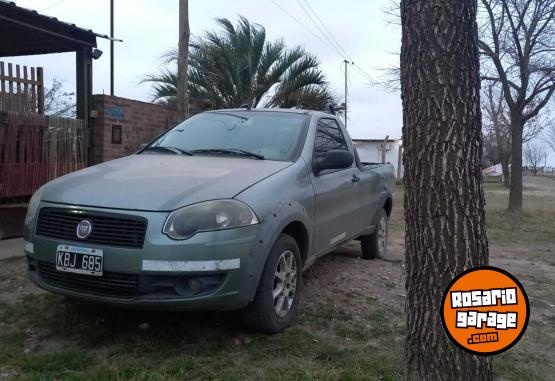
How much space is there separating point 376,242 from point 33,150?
4.56 metres

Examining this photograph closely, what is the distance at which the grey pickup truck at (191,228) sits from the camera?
3223 millimetres

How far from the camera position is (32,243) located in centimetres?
358

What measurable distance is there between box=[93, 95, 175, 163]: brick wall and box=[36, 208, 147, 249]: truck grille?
4282 millimetres

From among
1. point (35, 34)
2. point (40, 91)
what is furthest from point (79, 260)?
point (35, 34)

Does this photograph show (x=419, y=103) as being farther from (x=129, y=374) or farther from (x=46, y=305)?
(x=46, y=305)

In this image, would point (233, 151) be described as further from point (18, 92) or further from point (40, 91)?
point (40, 91)

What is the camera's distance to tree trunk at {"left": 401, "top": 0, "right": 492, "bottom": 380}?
7.06ft

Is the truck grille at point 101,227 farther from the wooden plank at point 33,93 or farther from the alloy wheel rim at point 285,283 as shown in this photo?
the wooden plank at point 33,93

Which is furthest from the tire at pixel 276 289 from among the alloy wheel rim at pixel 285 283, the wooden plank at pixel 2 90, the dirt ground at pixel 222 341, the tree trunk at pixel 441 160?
the wooden plank at pixel 2 90

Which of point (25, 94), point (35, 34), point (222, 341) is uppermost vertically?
point (35, 34)

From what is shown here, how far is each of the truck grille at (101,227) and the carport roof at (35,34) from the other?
4.08 m

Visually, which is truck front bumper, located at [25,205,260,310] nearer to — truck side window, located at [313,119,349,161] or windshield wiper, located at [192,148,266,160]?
windshield wiper, located at [192,148,266,160]

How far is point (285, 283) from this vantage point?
12.8 feet

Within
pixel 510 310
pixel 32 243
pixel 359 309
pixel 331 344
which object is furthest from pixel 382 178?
pixel 510 310
